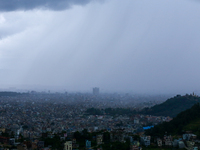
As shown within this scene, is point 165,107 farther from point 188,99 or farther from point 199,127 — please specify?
point 199,127

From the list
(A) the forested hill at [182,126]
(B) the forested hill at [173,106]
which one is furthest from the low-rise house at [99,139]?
(B) the forested hill at [173,106]

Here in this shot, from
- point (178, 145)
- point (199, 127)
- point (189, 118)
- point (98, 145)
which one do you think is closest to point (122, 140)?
point (98, 145)

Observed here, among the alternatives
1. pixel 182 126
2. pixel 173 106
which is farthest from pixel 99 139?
pixel 173 106

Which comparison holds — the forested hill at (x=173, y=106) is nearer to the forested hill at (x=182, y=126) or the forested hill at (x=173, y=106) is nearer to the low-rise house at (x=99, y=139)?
the forested hill at (x=182, y=126)

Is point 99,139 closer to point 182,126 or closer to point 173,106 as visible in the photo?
point 182,126

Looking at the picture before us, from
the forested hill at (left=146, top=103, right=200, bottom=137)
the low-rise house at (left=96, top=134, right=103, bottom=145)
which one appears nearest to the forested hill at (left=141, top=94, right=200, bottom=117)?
the forested hill at (left=146, top=103, right=200, bottom=137)

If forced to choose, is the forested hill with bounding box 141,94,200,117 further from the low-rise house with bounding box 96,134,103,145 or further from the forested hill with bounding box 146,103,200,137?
the low-rise house with bounding box 96,134,103,145

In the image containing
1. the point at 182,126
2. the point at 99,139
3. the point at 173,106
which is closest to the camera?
the point at 99,139

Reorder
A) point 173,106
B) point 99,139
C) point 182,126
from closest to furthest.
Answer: point 99,139, point 182,126, point 173,106
